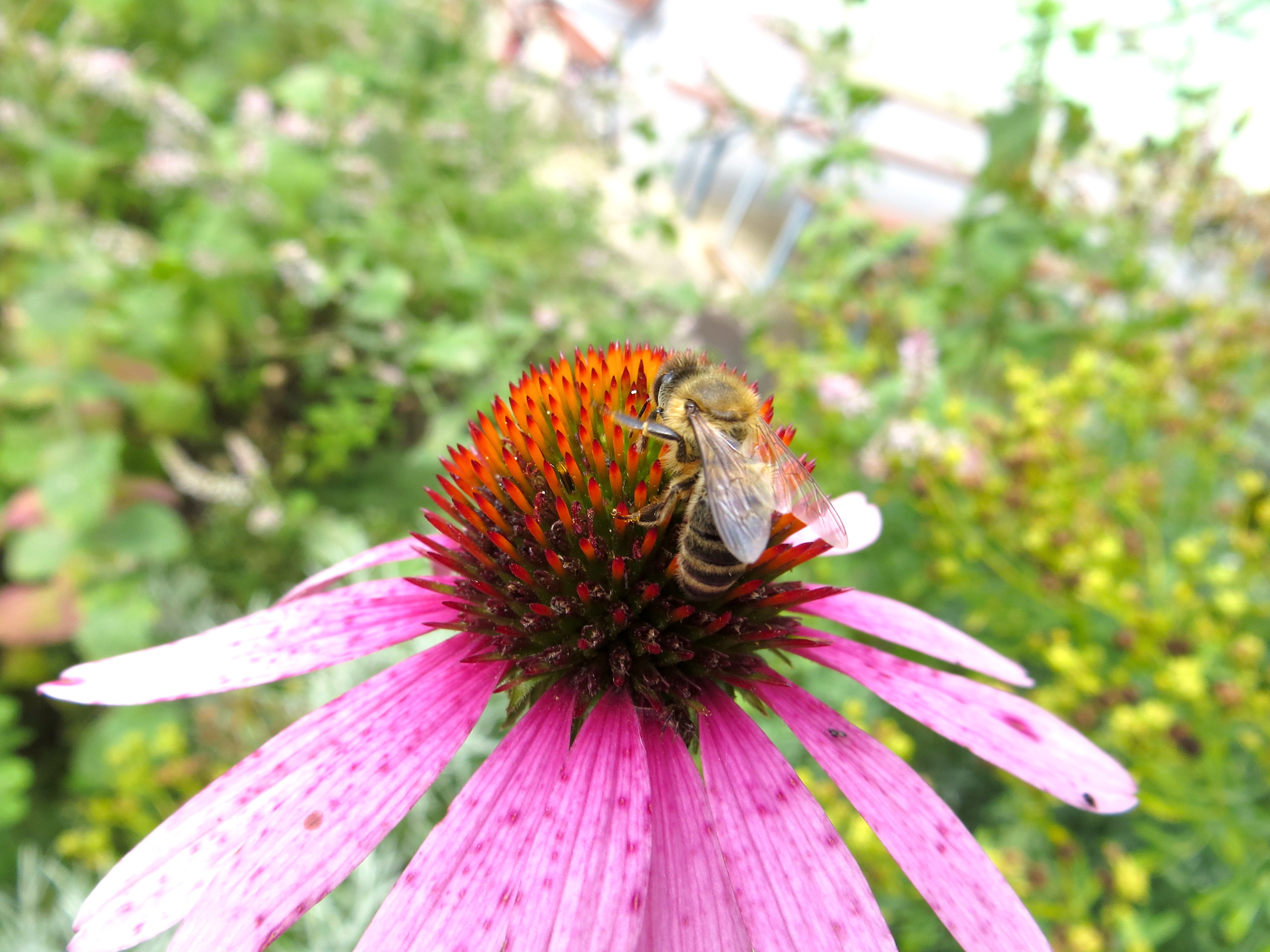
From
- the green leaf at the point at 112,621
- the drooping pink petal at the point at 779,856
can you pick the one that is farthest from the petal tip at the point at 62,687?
the green leaf at the point at 112,621

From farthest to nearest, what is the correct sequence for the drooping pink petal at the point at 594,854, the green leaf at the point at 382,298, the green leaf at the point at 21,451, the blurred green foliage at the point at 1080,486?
the green leaf at the point at 382,298, the green leaf at the point at 21,451, the blurred green foliage at the point at 1080,486, the drooping pink petal at the point at 594,854

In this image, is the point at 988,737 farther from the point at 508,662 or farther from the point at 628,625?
the point at 508,662

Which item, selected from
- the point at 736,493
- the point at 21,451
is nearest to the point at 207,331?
the point at 21,451

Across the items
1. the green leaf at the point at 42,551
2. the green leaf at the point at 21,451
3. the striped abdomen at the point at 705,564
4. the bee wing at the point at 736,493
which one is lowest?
the green leaf at the point at 42,551

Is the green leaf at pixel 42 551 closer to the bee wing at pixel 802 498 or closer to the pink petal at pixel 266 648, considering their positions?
the pink petal at pixel 266 648

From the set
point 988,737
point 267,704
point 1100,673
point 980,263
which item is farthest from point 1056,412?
point 267,704

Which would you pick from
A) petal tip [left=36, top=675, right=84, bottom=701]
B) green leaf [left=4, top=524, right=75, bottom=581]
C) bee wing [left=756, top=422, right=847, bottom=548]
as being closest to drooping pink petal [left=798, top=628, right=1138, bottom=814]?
bee wing [left=756, top=422, right=847, bottom=548]

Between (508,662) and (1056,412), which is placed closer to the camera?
(508,662)
